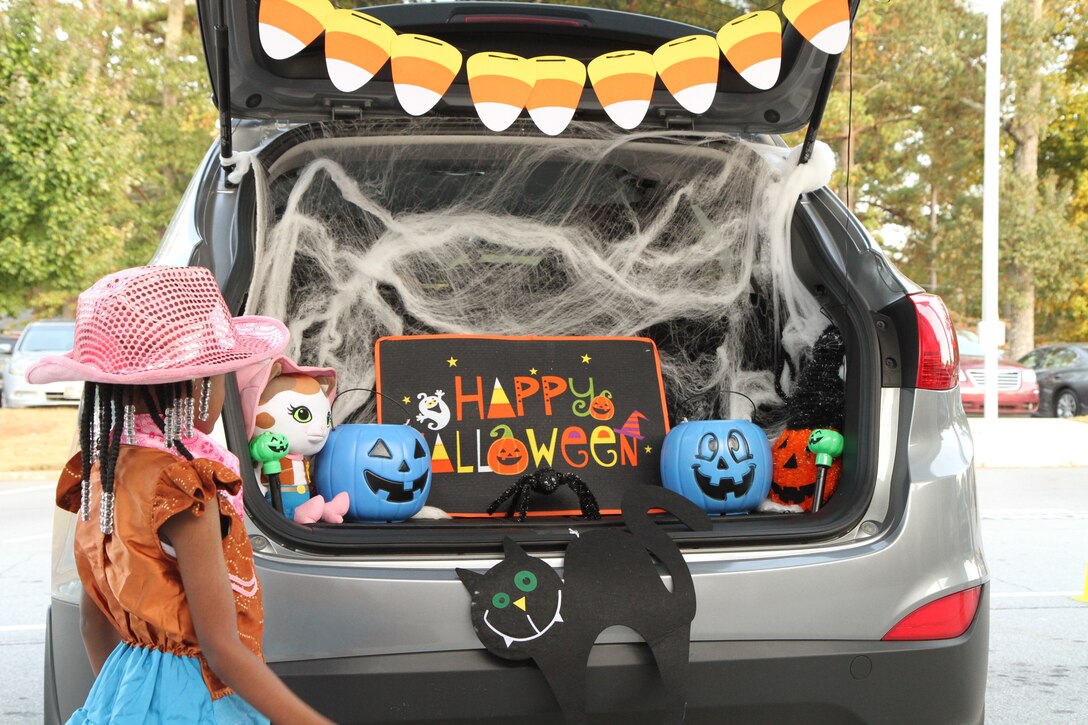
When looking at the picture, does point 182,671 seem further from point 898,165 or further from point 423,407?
point 898,165

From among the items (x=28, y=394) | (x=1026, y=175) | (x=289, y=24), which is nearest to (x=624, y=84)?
(x=289, y=24)

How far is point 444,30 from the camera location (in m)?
2.87

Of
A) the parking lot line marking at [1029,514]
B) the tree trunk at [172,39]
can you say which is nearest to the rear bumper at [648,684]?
the parking lot line marking at [1029,514]

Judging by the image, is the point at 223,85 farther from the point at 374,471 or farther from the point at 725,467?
Result: the point at 725,467

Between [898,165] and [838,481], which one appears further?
[898,165]

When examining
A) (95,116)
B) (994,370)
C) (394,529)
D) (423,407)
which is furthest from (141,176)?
(394,529)

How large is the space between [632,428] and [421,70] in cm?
142

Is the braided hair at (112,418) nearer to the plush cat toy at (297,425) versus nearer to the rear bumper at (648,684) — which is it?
the rear bumper at (648,684)

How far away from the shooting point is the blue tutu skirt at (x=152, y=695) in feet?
5.06

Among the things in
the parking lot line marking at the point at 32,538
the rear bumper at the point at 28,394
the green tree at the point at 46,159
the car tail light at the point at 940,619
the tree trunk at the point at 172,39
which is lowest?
the parking lot line marking at the point at 32,538

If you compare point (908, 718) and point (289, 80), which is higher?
point (289, 80)

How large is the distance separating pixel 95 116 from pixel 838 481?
14.4 metres

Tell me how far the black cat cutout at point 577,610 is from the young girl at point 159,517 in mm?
585

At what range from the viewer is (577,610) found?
2.17 metres
